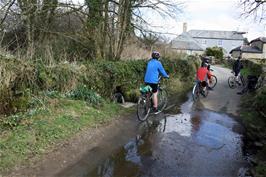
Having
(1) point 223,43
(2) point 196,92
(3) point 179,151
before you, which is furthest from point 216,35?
(3) point 179,151

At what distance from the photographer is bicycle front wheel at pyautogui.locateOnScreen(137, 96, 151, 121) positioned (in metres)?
8.90

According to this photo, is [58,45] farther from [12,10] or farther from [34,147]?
[34,147]

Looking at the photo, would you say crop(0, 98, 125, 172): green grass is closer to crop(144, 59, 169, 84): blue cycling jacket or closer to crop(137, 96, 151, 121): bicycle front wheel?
crop(137, 96, 151, 121): bicycle front wheel

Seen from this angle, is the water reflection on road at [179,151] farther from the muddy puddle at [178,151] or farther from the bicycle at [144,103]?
the bicycle at [144,103]

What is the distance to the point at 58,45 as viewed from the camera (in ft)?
38.8

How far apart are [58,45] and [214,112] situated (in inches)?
278

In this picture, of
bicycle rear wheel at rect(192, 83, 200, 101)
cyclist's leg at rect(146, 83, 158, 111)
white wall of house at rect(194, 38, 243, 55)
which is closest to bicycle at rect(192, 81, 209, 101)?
bicycle rear wheel at rect(192, 83, 200, 101)

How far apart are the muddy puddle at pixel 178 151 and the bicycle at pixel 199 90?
3665 mm

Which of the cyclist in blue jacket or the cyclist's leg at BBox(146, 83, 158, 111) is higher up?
the cyclist in blue jacket

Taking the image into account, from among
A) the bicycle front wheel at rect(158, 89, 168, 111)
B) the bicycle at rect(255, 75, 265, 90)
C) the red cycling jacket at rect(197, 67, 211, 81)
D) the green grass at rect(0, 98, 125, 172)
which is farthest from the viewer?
the bicycle at rect(255, 75, 265, 90)

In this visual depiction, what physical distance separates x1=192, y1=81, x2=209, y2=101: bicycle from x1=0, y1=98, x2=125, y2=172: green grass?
580cm

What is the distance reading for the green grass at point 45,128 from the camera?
534 cm

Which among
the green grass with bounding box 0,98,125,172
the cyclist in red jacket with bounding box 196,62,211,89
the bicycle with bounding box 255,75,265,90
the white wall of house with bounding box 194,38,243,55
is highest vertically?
the white wall of house with bounding box 194,38,243,55

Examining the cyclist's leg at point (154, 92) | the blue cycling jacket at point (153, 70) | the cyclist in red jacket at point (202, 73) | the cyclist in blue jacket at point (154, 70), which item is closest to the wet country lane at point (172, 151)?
the cyclist's leg at point (154, 92)
